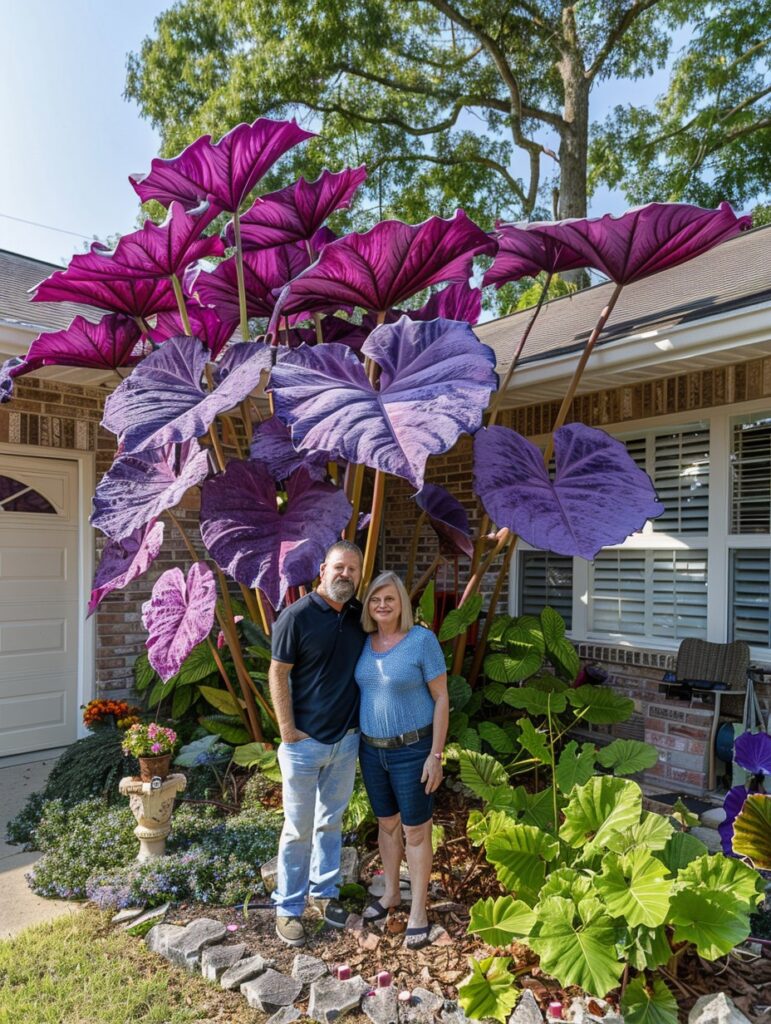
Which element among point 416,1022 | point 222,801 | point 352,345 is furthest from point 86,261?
point 416,1022

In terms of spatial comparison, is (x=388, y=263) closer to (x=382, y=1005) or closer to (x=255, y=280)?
(x=255, y=280)

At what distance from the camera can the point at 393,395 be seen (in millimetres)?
2508

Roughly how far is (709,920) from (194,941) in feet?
5.30

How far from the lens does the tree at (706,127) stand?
12508 millimetres

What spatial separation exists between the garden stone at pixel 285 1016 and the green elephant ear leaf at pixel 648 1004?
911 mm

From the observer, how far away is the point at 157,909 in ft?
9.05

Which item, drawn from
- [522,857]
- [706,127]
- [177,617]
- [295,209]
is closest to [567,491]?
[522,857]

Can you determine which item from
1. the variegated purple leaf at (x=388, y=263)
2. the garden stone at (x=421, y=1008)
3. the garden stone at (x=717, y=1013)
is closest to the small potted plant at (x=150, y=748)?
the garden stone at (x=421, y=1008)

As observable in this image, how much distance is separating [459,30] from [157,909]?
570 inches

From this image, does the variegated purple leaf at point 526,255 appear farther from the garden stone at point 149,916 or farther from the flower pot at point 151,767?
the garden stone at point 149,916

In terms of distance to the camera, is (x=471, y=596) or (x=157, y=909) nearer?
(x=157, y=909)

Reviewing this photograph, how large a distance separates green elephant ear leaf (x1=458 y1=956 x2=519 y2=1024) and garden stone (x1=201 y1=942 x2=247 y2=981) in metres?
0.81

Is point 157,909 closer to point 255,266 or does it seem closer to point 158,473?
point 158,473

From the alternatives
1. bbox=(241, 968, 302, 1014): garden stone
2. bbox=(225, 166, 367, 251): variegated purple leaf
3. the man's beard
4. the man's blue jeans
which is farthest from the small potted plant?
bbox=(225, 166, 367, 251): variegated purple leaf
